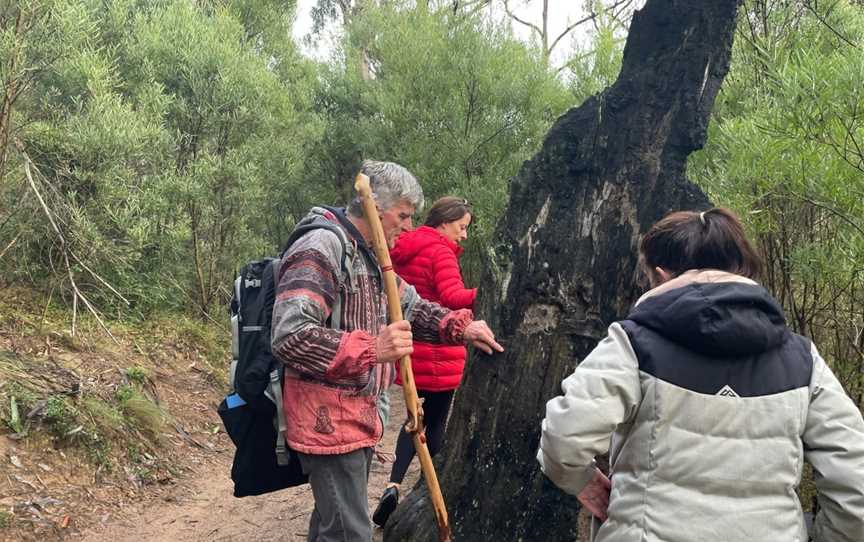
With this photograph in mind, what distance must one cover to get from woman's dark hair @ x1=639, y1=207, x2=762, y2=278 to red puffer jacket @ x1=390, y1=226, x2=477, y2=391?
96.7 inches

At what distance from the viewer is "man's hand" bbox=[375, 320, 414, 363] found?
2.79 m

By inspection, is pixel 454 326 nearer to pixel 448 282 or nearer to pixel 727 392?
pixel 448 282

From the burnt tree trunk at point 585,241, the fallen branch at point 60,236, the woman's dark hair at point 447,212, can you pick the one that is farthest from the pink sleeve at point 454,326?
the fallen branch at point 60,236

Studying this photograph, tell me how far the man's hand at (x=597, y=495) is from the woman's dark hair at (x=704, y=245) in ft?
2.16

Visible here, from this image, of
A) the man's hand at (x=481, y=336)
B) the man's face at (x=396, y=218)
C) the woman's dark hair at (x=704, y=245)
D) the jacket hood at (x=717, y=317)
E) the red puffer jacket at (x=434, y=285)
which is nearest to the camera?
the jacket hood at (x=717, y=317)

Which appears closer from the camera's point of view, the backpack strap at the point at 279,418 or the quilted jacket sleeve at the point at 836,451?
the quilted jacket sleeve at the point at 836,451

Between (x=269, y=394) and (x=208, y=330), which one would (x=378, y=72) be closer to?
(x=208, y=330)

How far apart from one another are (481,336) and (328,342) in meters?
1.04

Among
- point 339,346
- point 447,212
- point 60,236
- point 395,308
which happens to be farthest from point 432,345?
point 60,236

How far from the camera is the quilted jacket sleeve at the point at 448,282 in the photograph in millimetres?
4574

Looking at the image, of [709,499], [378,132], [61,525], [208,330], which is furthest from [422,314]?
[378,132]

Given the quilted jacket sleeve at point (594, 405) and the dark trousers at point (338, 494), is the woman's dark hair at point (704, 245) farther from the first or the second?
the dark trousers at point (338, 494)

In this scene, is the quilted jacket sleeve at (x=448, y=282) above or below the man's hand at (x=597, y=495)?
above

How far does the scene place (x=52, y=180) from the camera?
7.63 metres
